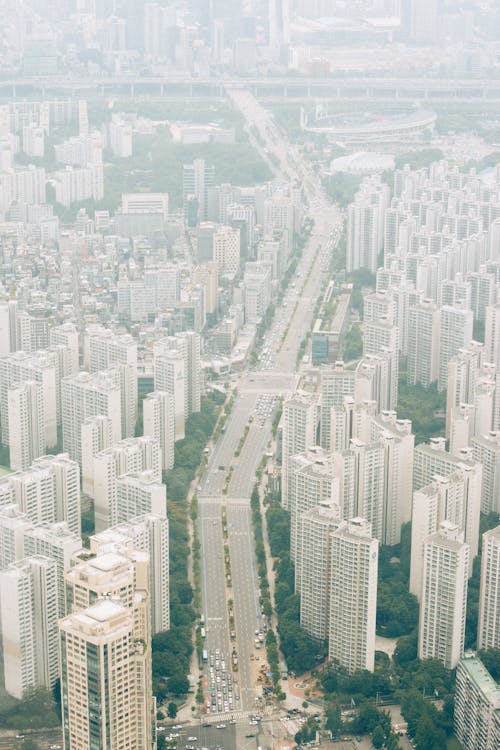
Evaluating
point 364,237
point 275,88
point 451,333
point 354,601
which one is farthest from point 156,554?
point 275,88

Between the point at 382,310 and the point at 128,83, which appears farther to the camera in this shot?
the point at 128,83

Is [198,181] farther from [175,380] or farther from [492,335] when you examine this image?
[175,380]

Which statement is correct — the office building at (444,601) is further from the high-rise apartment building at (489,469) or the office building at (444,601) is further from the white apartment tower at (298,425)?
the white apartment tower at (298,425)

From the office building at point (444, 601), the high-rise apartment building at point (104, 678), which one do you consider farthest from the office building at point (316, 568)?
the high-rise apartment building at point (104, 678)

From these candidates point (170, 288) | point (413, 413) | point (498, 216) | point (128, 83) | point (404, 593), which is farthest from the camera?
point (128, 83)

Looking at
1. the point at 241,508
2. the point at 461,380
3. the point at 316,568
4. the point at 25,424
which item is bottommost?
the point at 241,508

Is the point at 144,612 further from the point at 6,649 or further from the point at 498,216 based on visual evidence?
the point at 498,216

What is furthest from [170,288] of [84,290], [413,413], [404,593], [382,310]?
[404,593]
